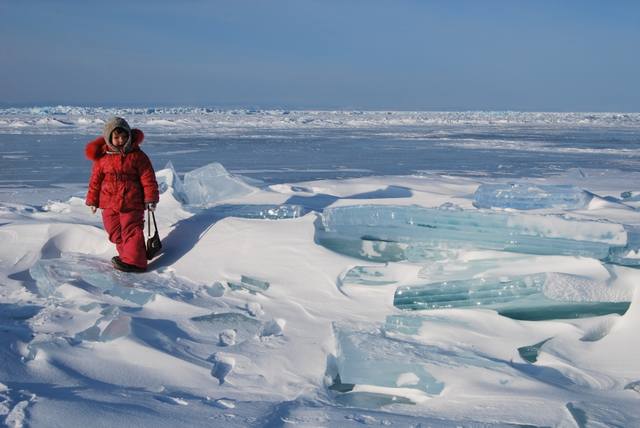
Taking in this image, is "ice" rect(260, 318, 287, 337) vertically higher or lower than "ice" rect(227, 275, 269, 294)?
lower

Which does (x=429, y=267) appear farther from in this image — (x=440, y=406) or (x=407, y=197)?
(x=407, y=197)

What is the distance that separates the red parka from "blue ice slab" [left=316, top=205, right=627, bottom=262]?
46.0 inches

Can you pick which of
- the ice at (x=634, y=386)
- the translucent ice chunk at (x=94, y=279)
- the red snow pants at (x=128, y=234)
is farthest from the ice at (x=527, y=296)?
the red snow pants at (x=128, y=234)

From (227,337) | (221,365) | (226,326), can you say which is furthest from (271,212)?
(221,365)

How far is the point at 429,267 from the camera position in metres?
3.30

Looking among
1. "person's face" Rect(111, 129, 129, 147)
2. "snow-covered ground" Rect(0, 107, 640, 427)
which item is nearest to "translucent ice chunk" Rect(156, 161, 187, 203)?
"snow-covered ground" Rect(0, 107, 640, 427)

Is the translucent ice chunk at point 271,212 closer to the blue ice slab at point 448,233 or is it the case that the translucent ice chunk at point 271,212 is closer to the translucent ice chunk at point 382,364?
the blue ice slab at point 448,233

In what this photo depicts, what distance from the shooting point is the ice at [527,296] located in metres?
2.92

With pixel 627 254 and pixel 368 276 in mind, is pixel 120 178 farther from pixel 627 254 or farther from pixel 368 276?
pixel 627 254

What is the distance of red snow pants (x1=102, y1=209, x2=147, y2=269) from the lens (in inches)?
155

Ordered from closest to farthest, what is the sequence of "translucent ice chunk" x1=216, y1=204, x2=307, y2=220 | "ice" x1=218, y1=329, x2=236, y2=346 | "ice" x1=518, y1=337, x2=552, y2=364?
"ice" x1=518, y1=337, x2=552, y2=364 < "ice" x1=218, y1=329, x2=236, y2=346 < "translucent ice chunk" x1=216, y1=204, x2=307, y2=220

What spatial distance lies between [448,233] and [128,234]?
1.99 m

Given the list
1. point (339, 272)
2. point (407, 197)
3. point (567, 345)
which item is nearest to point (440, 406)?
point (567, 345)

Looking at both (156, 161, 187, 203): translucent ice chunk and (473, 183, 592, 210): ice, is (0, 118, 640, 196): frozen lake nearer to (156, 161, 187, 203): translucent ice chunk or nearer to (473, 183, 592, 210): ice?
(156, 161, 187, 203): translucent ice chunk
